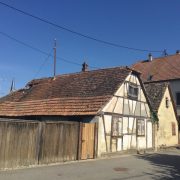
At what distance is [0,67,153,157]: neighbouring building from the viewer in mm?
21188

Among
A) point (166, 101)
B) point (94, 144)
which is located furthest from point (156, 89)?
point (94, 144)

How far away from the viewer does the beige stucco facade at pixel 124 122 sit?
68.9ft

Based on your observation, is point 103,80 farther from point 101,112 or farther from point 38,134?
point 38,134

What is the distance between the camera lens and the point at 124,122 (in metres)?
23.5

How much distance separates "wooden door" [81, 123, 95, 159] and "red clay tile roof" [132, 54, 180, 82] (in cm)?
2425

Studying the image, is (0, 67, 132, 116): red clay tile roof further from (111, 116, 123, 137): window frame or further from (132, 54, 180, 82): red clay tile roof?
(132, 54, 180, 82): red clay tile roof

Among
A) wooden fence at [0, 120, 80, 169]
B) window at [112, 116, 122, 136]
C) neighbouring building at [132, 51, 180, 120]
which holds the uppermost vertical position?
neighbouring building at [132, 51, 180, 120]

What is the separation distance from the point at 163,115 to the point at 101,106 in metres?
11.5

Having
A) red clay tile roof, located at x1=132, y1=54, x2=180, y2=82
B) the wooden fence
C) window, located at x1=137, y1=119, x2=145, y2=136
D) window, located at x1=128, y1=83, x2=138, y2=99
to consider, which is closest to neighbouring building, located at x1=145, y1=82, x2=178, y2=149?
window, located at x1=137, y1=119, x2=145, y2=136

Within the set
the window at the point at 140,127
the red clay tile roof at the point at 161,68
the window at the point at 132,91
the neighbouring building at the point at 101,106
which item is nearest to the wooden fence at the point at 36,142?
the neighbouring building at the point at 101,106

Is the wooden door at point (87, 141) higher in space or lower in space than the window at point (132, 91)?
lower

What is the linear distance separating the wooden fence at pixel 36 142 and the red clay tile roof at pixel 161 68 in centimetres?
2641

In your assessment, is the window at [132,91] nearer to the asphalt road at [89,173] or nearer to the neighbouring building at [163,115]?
the neighbouring building at [163,115]

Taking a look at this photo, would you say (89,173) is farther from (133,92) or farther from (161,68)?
(161,68)
